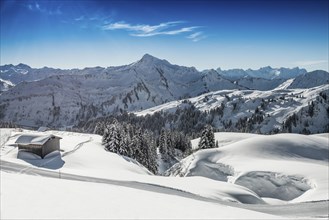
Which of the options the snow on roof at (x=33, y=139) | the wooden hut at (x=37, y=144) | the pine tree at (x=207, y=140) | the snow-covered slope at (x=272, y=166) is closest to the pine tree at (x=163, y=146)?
the pine tree at (x=207, y=140)

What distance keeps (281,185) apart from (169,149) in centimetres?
6790

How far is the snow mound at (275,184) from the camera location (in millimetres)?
41469

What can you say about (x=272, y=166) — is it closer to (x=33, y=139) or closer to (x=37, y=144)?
(x=37, y=144)

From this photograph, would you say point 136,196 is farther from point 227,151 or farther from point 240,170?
point 227,151

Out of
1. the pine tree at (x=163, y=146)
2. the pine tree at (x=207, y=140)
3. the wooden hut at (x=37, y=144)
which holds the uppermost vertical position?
the wooden hut at (x=37, y=144)

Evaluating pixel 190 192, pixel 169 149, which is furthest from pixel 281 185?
pixel 169 149

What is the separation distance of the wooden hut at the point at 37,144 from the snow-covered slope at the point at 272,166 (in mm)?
26966

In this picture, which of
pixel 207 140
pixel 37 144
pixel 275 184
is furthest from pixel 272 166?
pixel 37 144

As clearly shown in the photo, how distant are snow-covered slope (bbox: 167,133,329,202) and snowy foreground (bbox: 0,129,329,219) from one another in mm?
143

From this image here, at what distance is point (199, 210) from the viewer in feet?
56.1

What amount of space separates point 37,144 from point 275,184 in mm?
40197

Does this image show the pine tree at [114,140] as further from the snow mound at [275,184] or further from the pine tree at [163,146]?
the pine tree at [163,146]

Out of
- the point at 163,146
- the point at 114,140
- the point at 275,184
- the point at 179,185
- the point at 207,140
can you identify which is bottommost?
the point at 163,146

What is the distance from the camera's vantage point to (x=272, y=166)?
50406 mm
